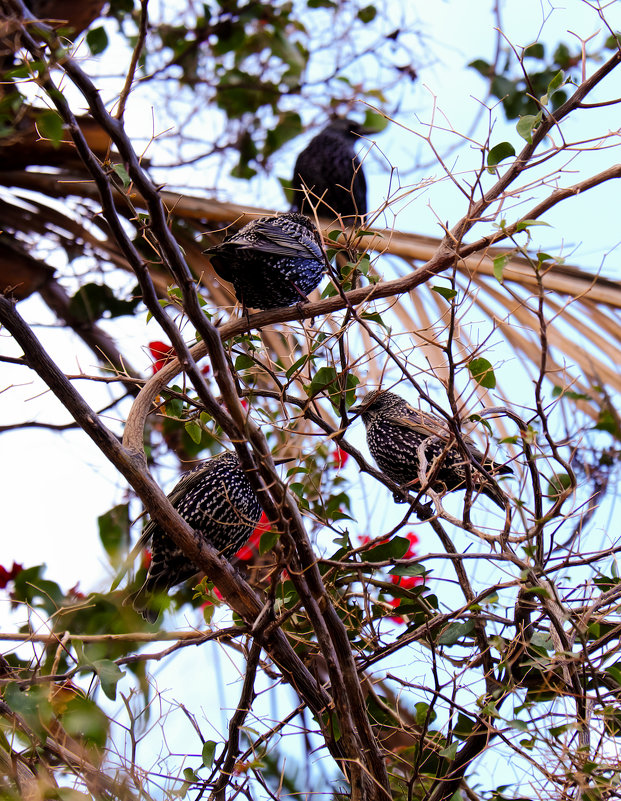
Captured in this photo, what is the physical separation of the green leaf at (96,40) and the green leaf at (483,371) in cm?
246

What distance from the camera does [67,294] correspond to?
3684 millimetres

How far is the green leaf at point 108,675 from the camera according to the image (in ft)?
5.07

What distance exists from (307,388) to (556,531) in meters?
0.62

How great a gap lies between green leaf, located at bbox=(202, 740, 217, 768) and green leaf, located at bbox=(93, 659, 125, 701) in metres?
0.34

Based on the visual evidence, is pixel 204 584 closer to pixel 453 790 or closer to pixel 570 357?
pixel 453 790

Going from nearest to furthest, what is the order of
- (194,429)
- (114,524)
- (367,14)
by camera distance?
(194,429) → (114,524) → (367,14)

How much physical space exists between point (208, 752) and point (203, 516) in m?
0.80

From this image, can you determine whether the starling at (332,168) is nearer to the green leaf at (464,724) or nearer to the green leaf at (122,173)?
the green leaf at (122,173)

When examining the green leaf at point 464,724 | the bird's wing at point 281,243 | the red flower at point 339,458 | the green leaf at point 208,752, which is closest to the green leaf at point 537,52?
the bird's wing at point 281,243

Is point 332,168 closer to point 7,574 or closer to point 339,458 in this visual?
point 339,458

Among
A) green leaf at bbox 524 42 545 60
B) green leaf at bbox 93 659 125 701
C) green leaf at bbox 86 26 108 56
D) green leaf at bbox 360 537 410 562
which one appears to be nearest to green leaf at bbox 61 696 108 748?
green leaf at bbox 93 659 125 701

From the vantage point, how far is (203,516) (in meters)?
2.49

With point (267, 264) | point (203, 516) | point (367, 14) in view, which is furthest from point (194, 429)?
point (367, 14)

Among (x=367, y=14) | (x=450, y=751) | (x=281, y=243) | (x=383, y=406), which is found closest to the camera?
(x=450, y=751)
